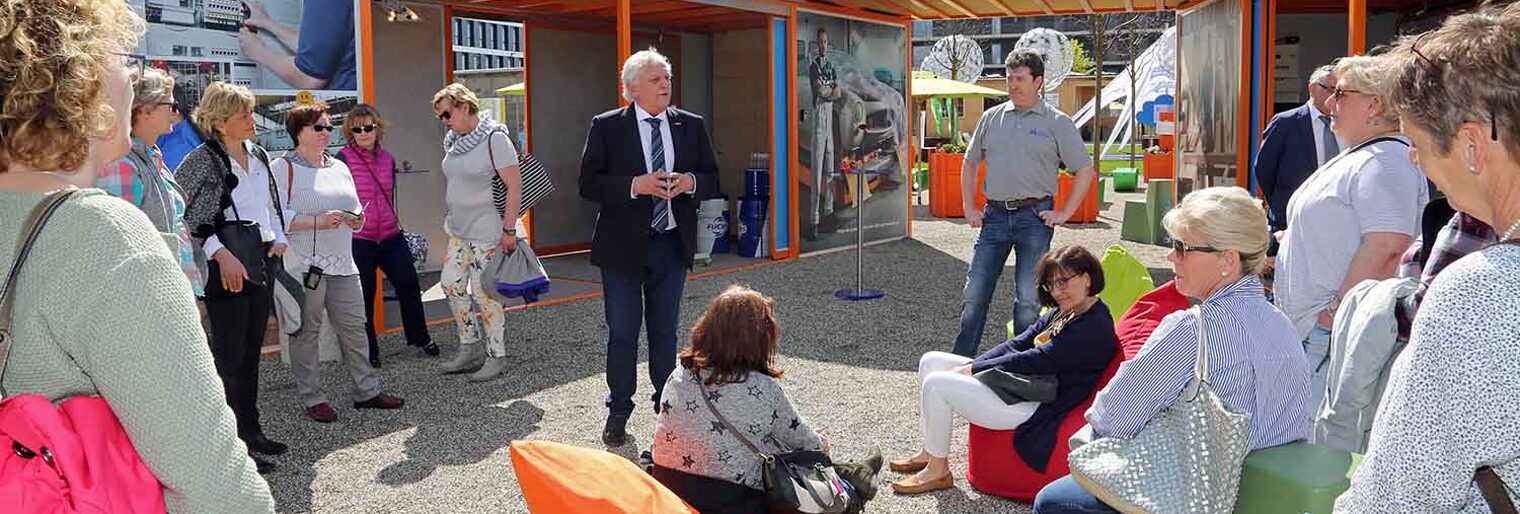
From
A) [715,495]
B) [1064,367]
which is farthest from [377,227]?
[1064,367]

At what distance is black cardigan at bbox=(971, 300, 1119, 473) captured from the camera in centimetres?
407

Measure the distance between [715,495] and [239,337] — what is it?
7.61ft

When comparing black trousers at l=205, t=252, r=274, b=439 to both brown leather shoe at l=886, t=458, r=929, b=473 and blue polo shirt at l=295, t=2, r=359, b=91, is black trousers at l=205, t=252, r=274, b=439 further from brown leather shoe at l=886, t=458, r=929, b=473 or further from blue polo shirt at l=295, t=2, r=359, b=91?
blue polo shirt at l=295, t=2, r=359, b=91

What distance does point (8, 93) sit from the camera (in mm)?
1412

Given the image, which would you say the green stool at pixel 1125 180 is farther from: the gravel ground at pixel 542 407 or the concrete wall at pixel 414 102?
the concrete wall at pixel 414 102

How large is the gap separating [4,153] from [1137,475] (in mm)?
2219

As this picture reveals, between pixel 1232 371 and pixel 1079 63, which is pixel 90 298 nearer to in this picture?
pixel 1232 371

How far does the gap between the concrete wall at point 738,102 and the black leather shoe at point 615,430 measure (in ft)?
27.1

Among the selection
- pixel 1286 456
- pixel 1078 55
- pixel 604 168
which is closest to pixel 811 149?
pixel 604 168

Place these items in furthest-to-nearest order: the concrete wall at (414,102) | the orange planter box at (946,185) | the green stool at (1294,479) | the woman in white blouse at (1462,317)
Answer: the orange planter box at (946,185)
the concrete wall at (414,102)
the green stool at (1294,479)
the woman in white blouse at (1462,317)

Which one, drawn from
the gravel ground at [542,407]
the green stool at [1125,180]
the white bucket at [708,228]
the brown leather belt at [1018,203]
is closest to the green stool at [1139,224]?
the gravel ground at [542,407]

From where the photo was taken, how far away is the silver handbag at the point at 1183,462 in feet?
8.62

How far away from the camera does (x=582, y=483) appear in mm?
3029

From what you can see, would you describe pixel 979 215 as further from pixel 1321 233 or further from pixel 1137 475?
pixel 1137 475
